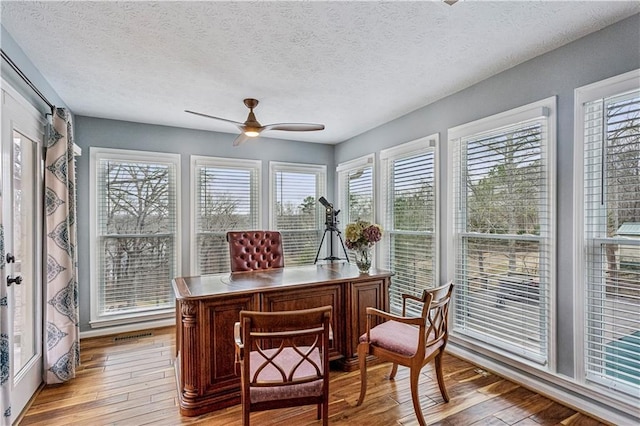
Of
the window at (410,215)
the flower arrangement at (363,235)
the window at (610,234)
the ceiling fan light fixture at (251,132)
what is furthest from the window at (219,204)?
the window at (610,234)

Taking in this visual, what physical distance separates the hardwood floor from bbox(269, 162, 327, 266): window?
2393 millimetres

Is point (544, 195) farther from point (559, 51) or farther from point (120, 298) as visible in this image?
point (120, 298)

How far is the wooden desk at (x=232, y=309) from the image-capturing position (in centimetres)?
227

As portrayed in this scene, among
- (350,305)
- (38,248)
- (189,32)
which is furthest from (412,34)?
(38,248)

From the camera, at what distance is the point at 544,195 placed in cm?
249

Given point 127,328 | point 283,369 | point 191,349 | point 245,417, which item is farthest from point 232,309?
point 127,328

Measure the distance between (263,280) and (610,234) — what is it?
2.51 meters

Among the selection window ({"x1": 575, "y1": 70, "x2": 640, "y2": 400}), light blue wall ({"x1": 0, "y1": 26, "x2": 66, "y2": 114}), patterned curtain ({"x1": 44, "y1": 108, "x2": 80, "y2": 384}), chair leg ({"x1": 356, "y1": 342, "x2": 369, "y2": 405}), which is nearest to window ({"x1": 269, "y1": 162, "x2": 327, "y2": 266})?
patterned curtain ({"x1": 44, "y1": 108, "x2": 80, "y2": 384})

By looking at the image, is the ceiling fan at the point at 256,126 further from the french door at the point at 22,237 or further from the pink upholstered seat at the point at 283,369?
the pink upholstered seat at the point at 283,369

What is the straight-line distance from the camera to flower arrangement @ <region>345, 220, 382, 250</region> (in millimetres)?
3078

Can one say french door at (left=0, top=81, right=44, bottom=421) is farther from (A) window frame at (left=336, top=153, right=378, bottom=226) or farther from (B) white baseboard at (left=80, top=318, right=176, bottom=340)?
(A) window frame at (left=336, top=153, right=378, bottom=226)

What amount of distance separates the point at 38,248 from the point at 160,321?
1890 millimetres

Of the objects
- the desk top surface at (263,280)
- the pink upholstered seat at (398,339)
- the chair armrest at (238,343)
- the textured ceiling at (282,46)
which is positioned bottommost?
the pink upholstered seat at (398,339)

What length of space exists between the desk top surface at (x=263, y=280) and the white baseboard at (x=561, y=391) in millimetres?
Answer: 1159
